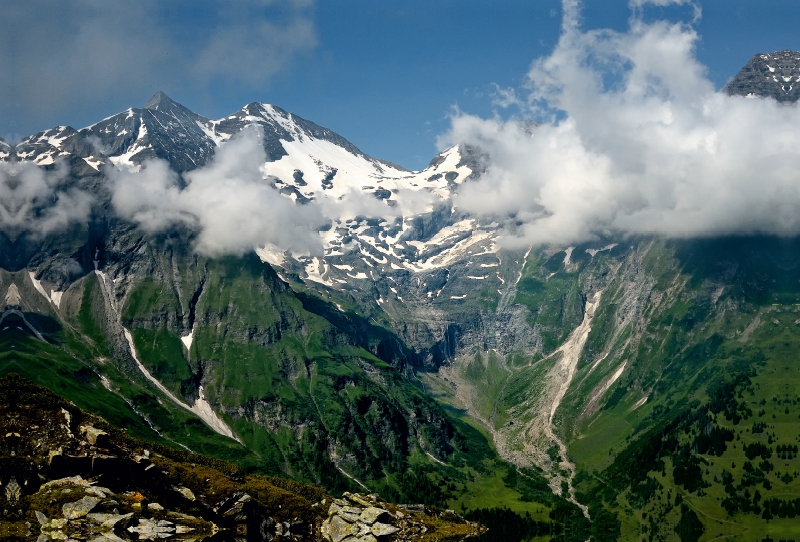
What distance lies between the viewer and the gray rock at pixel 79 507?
10669 centimetres

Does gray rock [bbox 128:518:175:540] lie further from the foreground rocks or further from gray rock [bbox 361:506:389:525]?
gray rock [bbox 361:506:389:525]

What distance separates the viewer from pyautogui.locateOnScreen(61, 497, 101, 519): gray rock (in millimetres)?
106688

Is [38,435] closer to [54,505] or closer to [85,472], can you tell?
[85,472]

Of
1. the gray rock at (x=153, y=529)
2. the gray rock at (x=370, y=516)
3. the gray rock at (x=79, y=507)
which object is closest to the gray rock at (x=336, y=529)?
the gray rock at (x=370, y=516)

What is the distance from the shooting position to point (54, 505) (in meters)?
109

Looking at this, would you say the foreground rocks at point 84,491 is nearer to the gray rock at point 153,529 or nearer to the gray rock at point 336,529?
the gray rock at point 153,529

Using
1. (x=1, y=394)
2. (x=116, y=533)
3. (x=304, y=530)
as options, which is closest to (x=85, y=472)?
(x=116, y=533)

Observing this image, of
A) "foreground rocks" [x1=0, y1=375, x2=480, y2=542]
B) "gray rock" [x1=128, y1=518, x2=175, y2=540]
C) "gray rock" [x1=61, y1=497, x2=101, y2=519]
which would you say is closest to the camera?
"foreground rocks" [x1=0, y1=375, x2=480, y2=542]

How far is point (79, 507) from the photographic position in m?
108

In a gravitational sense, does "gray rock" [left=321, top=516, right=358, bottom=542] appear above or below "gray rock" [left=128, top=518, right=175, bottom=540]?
below

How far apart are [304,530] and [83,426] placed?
8048 centimetres

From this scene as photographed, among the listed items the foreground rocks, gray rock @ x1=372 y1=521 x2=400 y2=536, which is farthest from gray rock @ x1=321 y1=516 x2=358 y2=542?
the foreground rocks

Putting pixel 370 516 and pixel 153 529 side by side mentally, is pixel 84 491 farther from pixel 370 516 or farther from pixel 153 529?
pixel 370 516

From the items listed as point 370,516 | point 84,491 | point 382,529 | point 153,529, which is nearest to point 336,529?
point 370,516
